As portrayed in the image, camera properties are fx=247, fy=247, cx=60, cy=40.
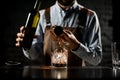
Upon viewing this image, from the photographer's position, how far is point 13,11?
2734mm

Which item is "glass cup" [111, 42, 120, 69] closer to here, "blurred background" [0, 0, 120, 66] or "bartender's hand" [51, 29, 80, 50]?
"bartender's hand" [51, 29, 80, 50]

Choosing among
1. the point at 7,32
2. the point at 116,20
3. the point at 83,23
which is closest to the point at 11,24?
the point at 7,32

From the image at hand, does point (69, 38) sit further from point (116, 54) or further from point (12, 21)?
point (12, 21)

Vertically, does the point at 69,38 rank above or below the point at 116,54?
above

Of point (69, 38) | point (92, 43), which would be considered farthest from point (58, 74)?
point (92, 43)

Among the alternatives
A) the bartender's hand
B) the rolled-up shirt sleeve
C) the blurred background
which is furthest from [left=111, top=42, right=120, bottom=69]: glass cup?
the blurred background

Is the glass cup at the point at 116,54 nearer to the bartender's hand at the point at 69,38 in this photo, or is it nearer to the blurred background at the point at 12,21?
the bartender's hand at the point at 69,38

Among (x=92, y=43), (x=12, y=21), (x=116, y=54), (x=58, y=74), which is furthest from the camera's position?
(x=12, y=21)

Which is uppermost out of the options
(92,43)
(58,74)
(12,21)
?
(12,21)

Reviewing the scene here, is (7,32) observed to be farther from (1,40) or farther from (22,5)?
(22,5)

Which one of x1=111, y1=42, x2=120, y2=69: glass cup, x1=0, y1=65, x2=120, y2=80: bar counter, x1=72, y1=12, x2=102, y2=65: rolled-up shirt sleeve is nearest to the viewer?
x1=0, y1=65, x2=120, y2=80: bar counter

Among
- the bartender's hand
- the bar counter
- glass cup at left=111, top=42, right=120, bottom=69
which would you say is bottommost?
the bar counter

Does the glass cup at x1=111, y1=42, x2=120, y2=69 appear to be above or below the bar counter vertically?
above

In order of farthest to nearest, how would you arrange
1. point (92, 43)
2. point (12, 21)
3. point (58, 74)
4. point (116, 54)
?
point (12, 21) < point (92, 43) < point (116, 54) < point (58, 74)
